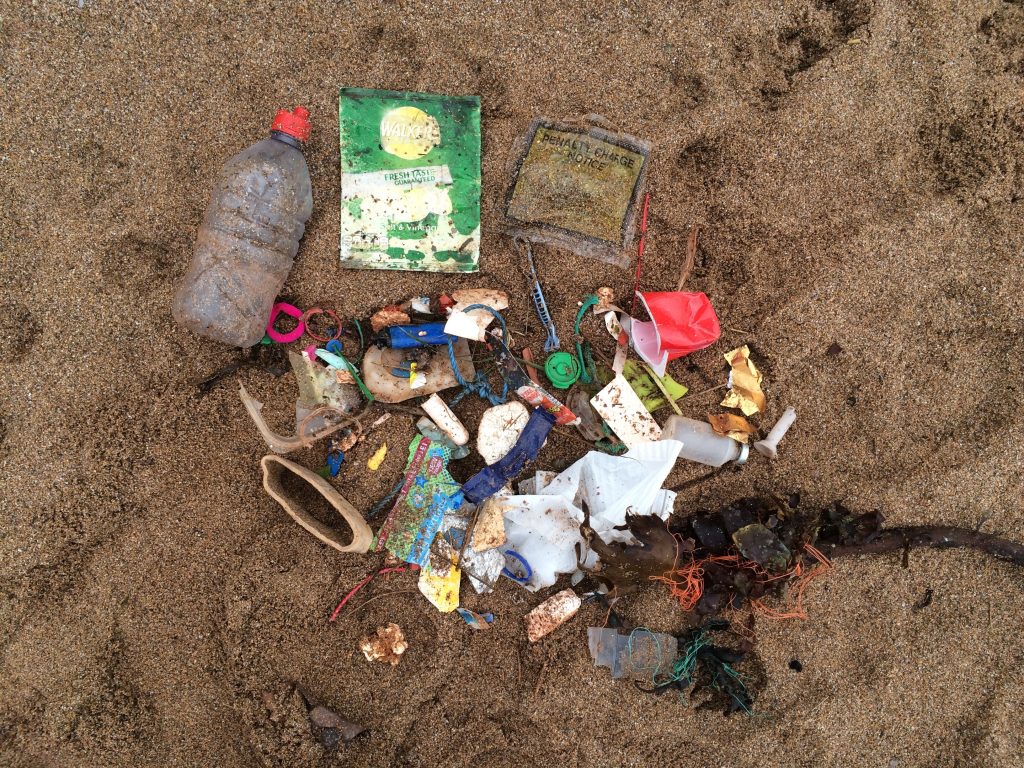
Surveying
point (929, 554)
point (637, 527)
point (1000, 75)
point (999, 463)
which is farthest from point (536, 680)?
point (1000, 75)

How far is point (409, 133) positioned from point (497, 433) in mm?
1162

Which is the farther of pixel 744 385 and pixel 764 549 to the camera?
pixel 744 385

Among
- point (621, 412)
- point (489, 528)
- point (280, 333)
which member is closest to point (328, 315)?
point (280, 333)

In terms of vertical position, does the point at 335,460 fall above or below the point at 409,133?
below

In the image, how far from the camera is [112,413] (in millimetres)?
2070

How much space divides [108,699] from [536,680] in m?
1.52

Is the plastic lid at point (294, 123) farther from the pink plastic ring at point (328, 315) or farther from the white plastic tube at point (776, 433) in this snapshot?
the white plastic tube at point (776, 433)

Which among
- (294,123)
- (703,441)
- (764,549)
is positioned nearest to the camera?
(294,123)

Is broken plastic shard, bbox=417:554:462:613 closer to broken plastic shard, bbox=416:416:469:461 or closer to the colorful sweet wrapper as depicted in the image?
broken plastic shard, bbox=416:416:469:461

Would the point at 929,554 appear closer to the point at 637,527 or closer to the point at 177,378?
the point at 637,527

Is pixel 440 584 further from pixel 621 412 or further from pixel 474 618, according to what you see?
pixel 621 412

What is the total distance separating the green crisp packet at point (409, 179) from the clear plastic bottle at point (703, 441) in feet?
3.29

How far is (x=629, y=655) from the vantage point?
2.19 m

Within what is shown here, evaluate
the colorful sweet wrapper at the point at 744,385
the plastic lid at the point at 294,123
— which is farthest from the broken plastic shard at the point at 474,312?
the colorful sweet wrapper at the point at 744,385
